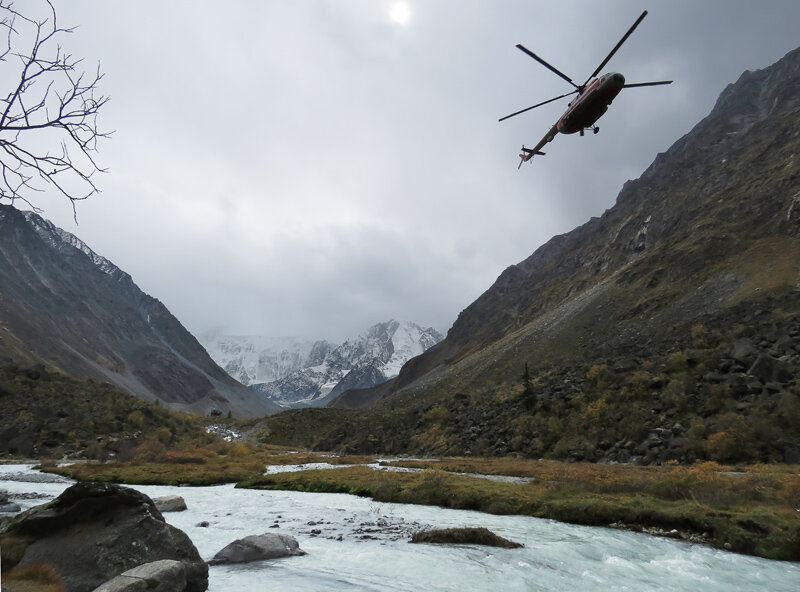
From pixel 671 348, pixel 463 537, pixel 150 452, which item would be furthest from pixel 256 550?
pixel 671 348

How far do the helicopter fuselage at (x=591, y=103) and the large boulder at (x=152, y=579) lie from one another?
18.6 metres

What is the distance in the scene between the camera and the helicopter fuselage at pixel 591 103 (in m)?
16.0

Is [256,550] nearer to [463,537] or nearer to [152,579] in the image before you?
[152,579]

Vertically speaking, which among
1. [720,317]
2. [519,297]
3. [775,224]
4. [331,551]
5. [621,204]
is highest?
[621,204]

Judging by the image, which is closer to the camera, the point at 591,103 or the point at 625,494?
the point at 591,103

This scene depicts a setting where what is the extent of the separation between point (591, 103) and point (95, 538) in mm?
19778

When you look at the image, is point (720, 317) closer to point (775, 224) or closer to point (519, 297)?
point (775, 224)

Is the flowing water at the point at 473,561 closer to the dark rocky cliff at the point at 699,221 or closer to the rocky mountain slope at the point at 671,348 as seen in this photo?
the rocky mountain slope at the point at 671,348

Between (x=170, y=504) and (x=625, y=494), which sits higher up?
(x=625, y=494)

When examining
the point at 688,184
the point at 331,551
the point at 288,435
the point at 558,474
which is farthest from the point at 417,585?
the point at 688,184

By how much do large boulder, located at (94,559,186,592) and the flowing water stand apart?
165 cm

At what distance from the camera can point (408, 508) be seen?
2108 centimetres

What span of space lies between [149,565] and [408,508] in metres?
14.9

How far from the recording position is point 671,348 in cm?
4481
